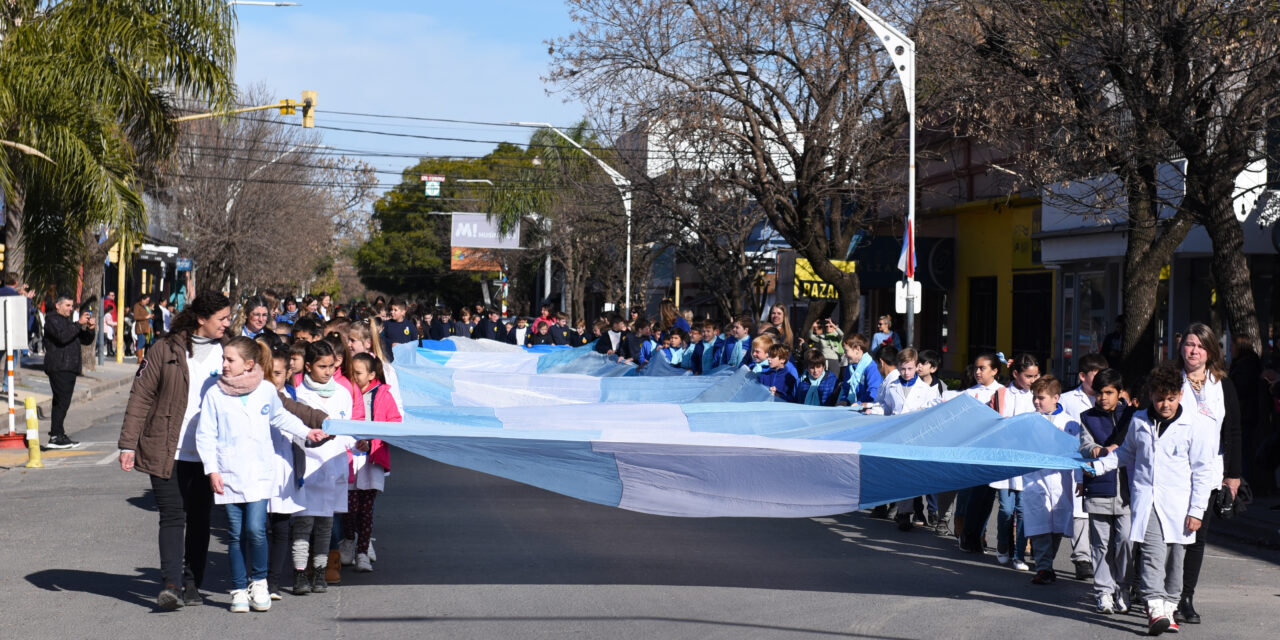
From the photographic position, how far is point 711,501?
8250 mm

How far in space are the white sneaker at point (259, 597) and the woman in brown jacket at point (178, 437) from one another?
39 cm

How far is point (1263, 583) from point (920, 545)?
2404 millimetres

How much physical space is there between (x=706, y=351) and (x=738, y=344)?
1.30 meters

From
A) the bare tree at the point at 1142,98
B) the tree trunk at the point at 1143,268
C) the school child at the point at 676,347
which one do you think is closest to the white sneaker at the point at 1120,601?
the bare tree at the point at 1142,98

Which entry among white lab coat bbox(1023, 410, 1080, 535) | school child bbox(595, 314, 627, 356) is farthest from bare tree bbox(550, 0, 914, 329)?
white lab coat bbox(1023, 410, 1080, 535)

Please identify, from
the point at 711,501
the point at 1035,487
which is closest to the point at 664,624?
the point at 711,501

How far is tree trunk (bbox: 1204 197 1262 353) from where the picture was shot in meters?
13.7

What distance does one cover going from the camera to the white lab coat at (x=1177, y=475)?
762 centimetres

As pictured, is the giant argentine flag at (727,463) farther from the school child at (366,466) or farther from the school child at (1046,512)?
the school child at (1046,512)

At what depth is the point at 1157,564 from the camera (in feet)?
25.0

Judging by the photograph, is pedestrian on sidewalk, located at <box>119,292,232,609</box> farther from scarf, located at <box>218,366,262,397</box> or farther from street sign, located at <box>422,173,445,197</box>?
street sign, located at <box>422,173,445,197</box>

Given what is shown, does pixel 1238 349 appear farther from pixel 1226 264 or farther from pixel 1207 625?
pixel 1207 625

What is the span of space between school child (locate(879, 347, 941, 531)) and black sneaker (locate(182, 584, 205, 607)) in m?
5.52

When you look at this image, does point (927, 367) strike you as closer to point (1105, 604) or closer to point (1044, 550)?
point (1044, 550)
